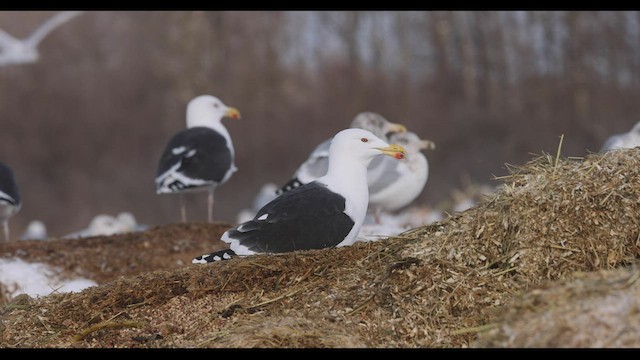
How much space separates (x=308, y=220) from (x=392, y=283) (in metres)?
1.27

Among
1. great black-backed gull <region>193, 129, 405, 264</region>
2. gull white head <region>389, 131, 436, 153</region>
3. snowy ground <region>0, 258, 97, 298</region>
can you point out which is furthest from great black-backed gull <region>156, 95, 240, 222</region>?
great black-backed gull <region>193, 129, 405, 264</region>

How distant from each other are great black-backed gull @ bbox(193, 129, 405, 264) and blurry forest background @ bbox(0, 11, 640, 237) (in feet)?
34.1

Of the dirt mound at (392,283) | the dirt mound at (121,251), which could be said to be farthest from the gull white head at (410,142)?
the dirt mound at (392,283)

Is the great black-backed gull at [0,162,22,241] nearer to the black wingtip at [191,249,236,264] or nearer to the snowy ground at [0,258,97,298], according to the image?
the snowy ground at [0,258,97,298]

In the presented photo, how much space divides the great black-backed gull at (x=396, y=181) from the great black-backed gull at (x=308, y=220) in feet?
10.6

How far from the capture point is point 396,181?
392 inches

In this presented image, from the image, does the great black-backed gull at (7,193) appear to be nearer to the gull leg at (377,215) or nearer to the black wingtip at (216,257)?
the gull leg at (377,215)

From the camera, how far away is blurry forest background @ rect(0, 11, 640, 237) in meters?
17.7

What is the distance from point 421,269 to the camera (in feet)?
16.3

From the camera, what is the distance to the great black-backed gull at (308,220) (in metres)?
6.03

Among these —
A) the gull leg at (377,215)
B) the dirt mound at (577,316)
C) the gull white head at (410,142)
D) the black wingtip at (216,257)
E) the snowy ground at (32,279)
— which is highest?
the gull white head at (410,142)

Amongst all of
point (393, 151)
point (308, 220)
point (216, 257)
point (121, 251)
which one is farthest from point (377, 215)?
point (216, 257)

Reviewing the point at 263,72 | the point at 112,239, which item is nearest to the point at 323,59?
the point at 263,72
